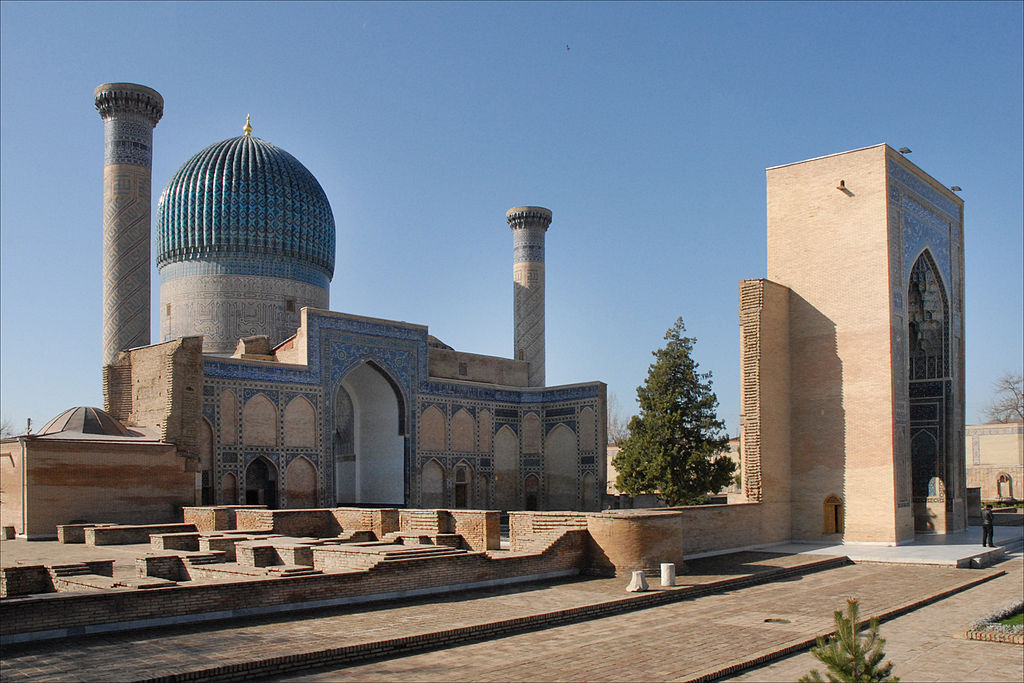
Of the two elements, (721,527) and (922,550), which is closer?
(721,527)

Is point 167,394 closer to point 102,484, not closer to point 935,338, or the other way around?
point 102,484

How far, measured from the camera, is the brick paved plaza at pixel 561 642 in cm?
578

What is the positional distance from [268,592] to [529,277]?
2079cm

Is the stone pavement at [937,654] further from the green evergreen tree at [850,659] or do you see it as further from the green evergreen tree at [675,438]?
the green evergreen tree at [675,438]

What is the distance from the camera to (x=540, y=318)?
89.4 ft

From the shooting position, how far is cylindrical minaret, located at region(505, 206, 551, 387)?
2677 centimetres

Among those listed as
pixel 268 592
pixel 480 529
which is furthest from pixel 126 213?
pixel 268 592

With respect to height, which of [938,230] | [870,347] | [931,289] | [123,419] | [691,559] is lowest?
[691,559]

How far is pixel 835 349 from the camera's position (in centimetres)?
1482

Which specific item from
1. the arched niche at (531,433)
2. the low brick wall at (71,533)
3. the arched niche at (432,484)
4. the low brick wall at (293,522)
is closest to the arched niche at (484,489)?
the arched niche at (432,484)

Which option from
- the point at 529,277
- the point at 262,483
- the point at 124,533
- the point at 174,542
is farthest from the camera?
the point at 529,277

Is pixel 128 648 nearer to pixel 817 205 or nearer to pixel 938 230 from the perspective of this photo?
pixel 817 205

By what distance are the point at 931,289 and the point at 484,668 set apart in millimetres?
13903

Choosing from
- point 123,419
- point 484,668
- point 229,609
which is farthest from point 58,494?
point 484,668
